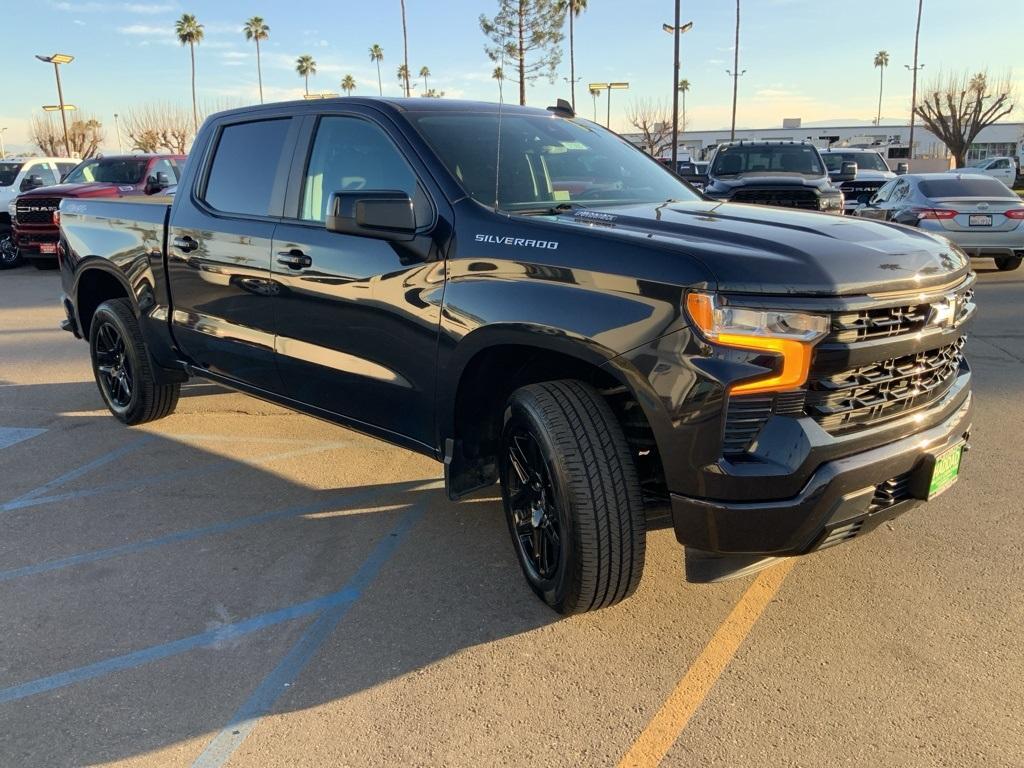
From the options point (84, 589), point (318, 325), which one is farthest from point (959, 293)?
→ point (84, 589)

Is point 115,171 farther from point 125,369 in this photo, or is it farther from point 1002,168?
point 1002,168

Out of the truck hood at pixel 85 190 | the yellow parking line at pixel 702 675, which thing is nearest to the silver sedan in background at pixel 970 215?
the yellow parking line at pixel 702 675

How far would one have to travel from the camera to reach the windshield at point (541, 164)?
3443 millimetres

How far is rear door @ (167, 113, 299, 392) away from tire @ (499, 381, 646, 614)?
1.67m

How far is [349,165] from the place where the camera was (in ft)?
12.4

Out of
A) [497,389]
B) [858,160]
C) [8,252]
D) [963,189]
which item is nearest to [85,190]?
[8,252]

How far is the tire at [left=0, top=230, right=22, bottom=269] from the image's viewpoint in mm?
15742

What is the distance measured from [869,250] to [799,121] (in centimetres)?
8592

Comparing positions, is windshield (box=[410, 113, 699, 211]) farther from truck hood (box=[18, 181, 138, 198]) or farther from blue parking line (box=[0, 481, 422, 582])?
truck hood (box=[18, 181, 138, 198])

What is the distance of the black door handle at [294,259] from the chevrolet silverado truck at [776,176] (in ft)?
25.7

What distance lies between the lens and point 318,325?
3.77m

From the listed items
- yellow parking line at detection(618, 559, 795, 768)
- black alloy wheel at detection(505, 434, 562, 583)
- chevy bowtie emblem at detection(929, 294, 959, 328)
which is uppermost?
chevy bowtie emblem at detection(929, 294, 959, 328)

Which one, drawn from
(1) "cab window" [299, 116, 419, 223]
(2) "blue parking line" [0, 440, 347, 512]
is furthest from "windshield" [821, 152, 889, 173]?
(1) "cab window" [299, 116, 419, 223]

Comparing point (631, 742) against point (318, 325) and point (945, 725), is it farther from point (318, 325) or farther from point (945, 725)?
point (318, 325)
